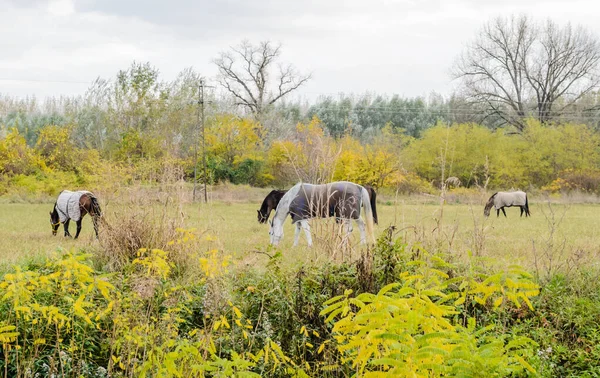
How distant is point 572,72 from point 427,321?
50.6m

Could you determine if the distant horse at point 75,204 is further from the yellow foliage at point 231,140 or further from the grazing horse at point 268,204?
the yellow foliage at point 231,140

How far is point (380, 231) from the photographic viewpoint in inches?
599

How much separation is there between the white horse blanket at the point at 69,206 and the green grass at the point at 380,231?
1.79 ft

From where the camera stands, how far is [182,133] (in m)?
37.6

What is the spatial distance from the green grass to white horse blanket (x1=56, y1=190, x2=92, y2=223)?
0.55 metres

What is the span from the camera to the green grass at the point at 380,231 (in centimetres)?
741

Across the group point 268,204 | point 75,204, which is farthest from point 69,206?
point 268,204

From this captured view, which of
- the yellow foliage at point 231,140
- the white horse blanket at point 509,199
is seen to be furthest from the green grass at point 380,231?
the yellow foliage at point 231,140

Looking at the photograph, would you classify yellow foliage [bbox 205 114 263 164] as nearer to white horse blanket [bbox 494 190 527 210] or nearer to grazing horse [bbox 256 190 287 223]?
white horse blanket [bbox 494 190 527 210]

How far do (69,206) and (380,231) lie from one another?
7609 mm

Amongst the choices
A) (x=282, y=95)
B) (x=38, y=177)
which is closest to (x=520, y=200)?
(x=38, y=177)

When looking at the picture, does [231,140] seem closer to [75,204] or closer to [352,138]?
[352,138]

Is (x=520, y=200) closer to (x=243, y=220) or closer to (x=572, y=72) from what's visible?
(x=243, y=220)

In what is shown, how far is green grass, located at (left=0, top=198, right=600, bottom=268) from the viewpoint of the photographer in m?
7.41
